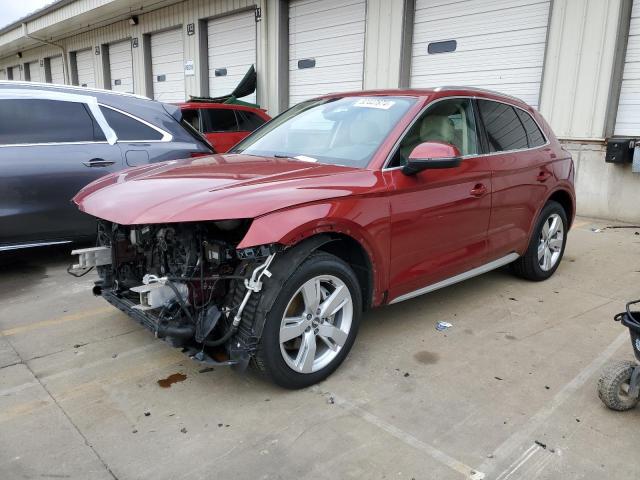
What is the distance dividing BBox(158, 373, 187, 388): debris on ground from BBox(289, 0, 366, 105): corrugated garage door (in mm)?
8955

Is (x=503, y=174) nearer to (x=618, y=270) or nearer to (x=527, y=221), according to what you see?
(x=527, y=221)

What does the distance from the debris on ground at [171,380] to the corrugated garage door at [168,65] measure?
14.3 metres

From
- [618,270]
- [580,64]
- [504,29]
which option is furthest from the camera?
[504,29]

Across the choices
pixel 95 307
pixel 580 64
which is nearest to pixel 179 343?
pixel 95 307

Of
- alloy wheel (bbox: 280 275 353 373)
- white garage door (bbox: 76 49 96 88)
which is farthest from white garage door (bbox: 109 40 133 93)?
alloy wheel (bbox: 280 275 353 373)

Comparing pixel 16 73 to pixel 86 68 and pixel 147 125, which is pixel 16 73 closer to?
pixel 86 68

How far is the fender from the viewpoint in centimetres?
259

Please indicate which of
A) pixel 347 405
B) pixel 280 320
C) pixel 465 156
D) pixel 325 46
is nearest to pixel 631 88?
pixel 465 156

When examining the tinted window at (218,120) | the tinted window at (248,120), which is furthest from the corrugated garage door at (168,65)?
the tinted window at (218,120)

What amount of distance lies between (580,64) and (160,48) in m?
13.0

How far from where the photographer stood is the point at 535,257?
15.8ft

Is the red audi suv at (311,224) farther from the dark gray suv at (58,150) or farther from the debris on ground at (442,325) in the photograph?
the dark gray suv at (58,150)

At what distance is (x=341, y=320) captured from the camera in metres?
3.13

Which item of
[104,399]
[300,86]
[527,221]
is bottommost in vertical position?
[104,399]
